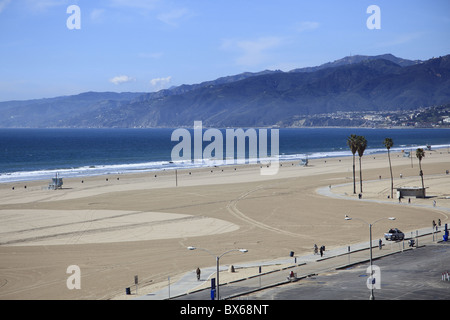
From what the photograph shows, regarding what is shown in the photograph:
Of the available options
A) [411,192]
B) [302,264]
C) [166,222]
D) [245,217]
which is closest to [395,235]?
[302,264]

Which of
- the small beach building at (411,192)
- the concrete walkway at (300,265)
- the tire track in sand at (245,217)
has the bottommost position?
the concrete walkway at (300,265)

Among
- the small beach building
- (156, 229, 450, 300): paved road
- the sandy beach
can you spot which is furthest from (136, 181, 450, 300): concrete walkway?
the small beach building

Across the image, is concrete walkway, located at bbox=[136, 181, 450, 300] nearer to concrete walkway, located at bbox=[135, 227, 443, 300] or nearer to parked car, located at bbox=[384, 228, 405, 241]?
concrete walkway, located at bbox=[135, 227, 443, 300]

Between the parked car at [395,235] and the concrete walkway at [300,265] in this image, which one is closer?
the concrete walkway at [300,265]

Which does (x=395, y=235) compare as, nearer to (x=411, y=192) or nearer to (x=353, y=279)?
(x=353, y=279)

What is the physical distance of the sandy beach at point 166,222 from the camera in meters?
33.0

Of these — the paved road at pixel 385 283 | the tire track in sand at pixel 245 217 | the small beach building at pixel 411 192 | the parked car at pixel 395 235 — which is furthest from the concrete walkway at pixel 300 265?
the small beach building at pixel 411 192

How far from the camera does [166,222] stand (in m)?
48.8

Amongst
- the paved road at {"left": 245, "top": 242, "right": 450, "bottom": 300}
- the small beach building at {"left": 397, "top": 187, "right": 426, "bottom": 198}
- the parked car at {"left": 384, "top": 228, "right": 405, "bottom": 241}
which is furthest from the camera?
the small beach building at {"left": 397, "top": 187, "right": 426, "bottom": 198}

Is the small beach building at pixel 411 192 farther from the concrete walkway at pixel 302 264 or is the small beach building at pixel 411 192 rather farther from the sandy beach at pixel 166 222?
the concrete walkway at pixel 302 264

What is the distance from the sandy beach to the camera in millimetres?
33000

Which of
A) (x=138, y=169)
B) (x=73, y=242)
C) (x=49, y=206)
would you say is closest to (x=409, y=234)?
(x=73, y=242)

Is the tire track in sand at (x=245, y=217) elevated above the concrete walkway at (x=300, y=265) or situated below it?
above
